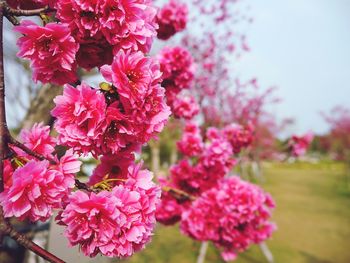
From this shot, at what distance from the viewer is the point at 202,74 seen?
7949 mm

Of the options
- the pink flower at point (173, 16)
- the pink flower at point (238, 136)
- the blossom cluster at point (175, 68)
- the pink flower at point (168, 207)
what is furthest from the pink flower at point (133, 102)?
the pink flower at point (238, 136)

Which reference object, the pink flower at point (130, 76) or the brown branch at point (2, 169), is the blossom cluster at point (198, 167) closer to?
the pink flower at point (130, 76)

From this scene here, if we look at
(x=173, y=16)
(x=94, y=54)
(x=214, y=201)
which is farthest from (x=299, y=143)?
(x=94, y=54)

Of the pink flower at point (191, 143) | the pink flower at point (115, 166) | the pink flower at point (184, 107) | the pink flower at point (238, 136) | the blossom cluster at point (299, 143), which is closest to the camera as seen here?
the pink flower at point (115, 166)

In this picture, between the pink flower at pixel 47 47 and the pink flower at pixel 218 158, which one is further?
the pink flower at pixel 218 158

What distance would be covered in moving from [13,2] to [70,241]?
3.44 ft

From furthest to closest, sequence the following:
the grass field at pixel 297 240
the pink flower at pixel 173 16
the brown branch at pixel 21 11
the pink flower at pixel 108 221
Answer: the grass field at pixel 297 240 → the pink flower at pixel 173 16 → the brown branch at pixel 21 11 → the pink flower at pixel 108 221

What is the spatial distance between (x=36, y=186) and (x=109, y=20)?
1.99 feet

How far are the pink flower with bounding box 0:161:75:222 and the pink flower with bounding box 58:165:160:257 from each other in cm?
5

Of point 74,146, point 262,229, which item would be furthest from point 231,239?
point 74,146

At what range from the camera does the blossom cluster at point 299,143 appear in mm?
5016

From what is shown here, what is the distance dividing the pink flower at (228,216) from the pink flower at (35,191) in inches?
83.0

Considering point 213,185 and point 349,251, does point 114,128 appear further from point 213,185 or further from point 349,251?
point 349,251

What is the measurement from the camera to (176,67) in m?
2.56
